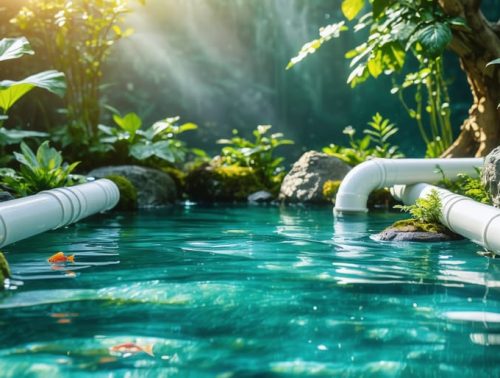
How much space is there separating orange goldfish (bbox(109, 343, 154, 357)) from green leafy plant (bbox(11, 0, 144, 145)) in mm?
9257

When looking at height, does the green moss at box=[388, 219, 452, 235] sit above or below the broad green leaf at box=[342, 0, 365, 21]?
below

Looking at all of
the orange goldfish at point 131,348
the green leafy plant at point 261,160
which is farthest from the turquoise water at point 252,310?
the green leafy plant at point 261,160

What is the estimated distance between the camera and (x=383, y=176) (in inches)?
316

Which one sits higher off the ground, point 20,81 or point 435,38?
point 435,38

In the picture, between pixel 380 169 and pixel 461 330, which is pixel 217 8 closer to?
pixel 380 169

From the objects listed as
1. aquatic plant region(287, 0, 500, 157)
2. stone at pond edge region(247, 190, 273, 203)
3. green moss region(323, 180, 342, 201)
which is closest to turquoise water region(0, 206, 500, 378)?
aquatic plant region(287, 0, 500, 157)

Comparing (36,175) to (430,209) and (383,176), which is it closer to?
(383,176)

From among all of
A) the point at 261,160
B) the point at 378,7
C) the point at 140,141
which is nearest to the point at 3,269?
the point at 378,7

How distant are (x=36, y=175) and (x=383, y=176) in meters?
3.97

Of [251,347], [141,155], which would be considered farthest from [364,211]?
[251,347]

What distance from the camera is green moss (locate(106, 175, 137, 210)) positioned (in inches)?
380

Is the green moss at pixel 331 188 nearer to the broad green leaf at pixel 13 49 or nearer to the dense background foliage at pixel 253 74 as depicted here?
the broad green leaf at pixel 13 49

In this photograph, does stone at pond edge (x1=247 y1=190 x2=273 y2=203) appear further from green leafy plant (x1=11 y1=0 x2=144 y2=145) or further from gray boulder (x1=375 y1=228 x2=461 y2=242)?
gray boulder (x1=375 y1=228 x2=461 y2=242)

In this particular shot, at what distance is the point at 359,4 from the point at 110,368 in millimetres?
7396
